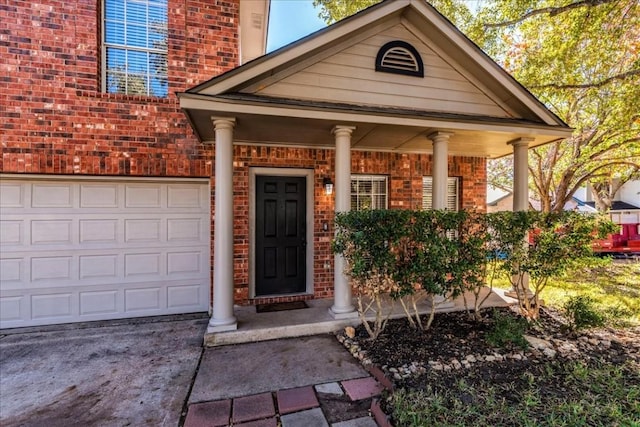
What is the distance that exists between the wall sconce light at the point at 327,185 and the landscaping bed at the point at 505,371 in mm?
2482

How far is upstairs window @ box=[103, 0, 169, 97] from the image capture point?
488 cm

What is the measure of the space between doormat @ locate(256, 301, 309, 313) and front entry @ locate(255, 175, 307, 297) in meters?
0.27

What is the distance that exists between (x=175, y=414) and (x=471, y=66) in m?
6.01

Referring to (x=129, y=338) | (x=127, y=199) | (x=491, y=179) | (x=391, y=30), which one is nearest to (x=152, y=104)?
(x=127, y=199)

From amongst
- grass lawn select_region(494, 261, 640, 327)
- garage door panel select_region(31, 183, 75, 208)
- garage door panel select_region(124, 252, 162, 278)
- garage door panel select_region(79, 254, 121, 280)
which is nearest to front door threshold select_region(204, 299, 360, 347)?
garage door panel select_region(124, 252, 162, 278)

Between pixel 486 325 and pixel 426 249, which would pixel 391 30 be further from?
pixel 486 325

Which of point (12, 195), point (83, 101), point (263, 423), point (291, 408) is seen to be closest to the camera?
point (263, 423)

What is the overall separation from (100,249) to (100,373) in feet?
7.13

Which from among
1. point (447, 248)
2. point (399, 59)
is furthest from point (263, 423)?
point (399, 59)

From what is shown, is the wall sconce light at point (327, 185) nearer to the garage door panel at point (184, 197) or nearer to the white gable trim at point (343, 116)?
the white gable trim at point (343, 116)

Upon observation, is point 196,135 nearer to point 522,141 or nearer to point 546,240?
point 546,240

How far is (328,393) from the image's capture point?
2920 mm

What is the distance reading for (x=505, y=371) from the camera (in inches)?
129

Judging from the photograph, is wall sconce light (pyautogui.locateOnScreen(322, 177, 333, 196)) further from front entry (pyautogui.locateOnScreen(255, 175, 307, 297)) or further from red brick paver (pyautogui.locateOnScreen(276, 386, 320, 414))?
red brick paver (pyautogui.locateOnScreen(276, 386, 320, 414))
